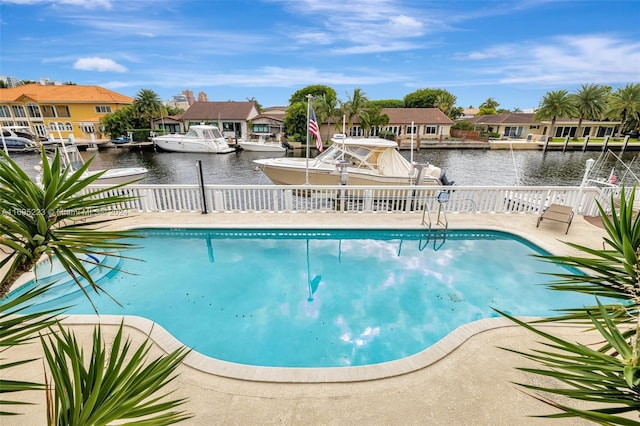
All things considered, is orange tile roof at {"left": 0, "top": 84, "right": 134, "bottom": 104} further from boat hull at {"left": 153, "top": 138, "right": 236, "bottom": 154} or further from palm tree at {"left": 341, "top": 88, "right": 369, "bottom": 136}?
palm tree at {"left": 341, "top": 88, "right": 369, "bottom": 136}

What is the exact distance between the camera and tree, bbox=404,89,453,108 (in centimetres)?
5809

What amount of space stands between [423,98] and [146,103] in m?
48.6

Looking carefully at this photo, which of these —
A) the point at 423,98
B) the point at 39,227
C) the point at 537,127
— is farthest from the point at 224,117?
the point at 537,127

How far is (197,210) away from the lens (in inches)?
337

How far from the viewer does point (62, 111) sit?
40.0 m

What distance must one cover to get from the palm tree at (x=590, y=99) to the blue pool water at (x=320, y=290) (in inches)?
1887

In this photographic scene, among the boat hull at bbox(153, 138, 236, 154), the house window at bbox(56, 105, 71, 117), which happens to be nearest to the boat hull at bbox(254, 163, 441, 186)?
the boat hull at bbox(153, 138, 236, 154)

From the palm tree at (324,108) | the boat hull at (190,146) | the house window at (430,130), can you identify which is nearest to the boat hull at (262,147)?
the boat hull at (190,146)

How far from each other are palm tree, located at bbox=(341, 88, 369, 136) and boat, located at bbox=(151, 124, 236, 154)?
50.7ft

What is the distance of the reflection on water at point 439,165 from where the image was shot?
21391mm

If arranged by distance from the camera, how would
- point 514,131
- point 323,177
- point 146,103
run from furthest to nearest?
point 514,131
point 146,103
point 323,177

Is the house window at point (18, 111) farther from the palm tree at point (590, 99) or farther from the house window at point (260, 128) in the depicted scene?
the palm tree at point (590, 99)

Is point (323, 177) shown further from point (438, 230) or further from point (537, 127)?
point (537, 127)

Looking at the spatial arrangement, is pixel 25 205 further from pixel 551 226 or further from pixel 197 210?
pixel 551 226
